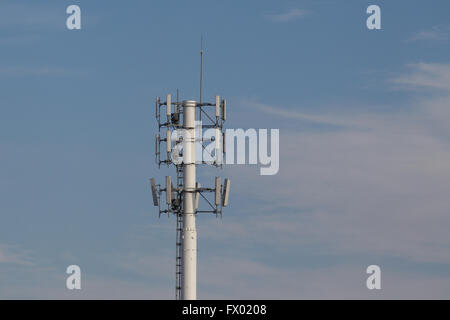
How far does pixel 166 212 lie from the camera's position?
126m

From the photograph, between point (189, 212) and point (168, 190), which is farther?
point (189, 212)

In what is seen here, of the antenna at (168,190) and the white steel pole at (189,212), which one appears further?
the white steel pole at (189,212)

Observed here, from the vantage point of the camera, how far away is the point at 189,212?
125500mm

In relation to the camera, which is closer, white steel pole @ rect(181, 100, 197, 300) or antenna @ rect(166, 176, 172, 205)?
antenna @ rect(166, 176, 172, 205)

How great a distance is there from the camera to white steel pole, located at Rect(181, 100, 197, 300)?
125m

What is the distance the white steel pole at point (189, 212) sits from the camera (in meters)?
125

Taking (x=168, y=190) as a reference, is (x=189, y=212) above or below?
below
